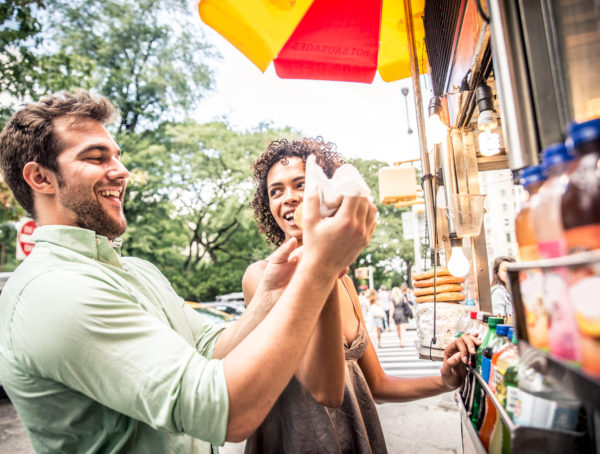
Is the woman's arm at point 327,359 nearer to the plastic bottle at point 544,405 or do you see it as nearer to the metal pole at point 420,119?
the plastic bottle at point 544,405

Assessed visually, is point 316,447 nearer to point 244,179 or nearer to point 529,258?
point 529,258

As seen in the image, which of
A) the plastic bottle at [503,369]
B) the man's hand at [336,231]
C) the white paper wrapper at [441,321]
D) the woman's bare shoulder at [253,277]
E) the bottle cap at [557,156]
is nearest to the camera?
the bottle cap at [557,156]

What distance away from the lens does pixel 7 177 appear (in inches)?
60.4

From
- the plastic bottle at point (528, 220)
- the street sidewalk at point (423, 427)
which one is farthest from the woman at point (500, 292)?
the plastic bottle at point (528, 220)

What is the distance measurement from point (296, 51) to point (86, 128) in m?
1.62

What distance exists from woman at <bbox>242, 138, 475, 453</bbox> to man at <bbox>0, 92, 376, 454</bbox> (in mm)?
288

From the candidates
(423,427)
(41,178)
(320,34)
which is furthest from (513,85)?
(423,427)

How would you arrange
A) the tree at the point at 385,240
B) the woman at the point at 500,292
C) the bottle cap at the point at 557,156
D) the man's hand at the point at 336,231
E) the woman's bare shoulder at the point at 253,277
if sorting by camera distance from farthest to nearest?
1. the tree at the point at 385,240
2. the woman at the point at 500,292
3. the woman's bare shoulder at the point at 253,277
4. the man's hand at the point at 336,231
5. the bottle cap at the point at 557,156

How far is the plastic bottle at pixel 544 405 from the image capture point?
0.82 metres

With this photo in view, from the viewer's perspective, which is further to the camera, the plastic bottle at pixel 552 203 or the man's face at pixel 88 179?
the man's face at pixel 88 179

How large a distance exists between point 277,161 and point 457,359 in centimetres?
142

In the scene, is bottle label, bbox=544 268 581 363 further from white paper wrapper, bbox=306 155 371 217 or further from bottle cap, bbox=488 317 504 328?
bottle cap, bbox=488 317 504 328

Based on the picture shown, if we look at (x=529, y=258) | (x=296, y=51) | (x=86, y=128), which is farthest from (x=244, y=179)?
(x=529, y=258)

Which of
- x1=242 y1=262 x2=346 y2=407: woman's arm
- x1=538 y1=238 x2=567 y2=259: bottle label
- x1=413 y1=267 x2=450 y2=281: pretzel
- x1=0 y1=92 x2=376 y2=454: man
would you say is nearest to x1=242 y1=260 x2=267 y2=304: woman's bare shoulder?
x1=0 y1=92 x2=376 y2=454: man
